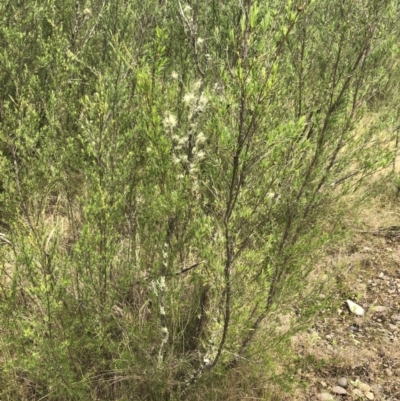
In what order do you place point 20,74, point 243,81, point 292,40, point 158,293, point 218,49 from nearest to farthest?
1. point 243,81
2. point 158,293
3. point 292,40
4. point 218,49
5. point 20,74

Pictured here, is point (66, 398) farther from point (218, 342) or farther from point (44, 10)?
point (44, 10)

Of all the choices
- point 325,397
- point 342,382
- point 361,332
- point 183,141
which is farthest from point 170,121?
point 361,332

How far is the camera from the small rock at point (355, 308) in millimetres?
3807

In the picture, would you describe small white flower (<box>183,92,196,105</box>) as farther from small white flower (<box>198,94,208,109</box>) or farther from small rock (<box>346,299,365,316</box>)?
small rock (<box>346,299,365,316</box>)

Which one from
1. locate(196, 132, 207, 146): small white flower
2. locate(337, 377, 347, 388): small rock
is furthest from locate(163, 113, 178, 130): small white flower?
locate(337, 377, 347, 388): small rock

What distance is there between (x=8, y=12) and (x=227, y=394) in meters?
4.00

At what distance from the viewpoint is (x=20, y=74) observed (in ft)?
11.4

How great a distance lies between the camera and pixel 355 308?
3846 millimetres

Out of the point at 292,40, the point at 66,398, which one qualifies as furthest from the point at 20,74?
the point at 66,398

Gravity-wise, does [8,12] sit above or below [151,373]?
above

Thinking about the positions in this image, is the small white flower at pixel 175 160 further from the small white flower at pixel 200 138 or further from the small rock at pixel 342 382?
the small rock at pixel 342 382

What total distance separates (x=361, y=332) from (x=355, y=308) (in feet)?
0.87

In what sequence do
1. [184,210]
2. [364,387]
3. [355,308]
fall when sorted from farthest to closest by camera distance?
[355,308] → [364,387] → [184,210]

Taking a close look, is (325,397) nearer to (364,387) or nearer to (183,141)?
(364,387)
